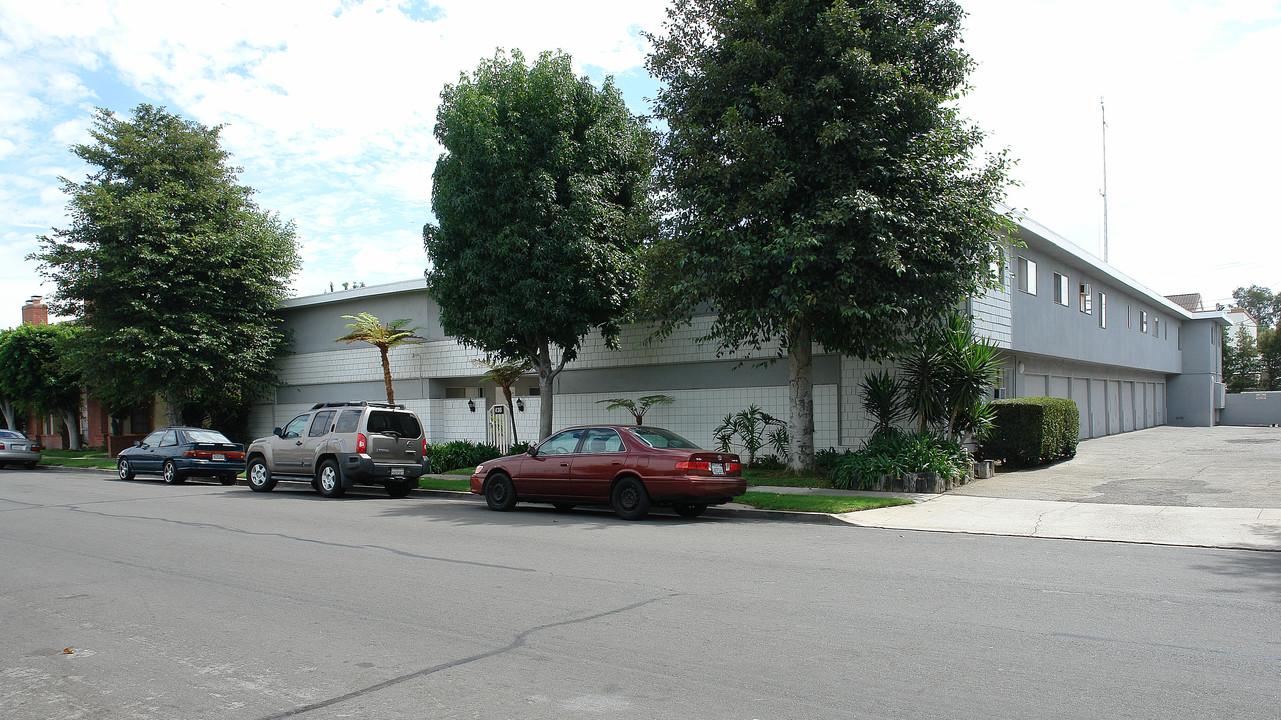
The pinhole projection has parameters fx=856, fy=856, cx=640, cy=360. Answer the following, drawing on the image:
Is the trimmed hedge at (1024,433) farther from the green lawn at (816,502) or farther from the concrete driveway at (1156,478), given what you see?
the green lawn at (816,502)

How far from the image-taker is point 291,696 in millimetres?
Answer: 5027

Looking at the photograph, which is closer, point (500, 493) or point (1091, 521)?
point (1091, 521)

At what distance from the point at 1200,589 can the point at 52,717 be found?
8.75m

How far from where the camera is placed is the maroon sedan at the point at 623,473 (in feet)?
42.1

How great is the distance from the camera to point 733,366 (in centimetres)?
2095

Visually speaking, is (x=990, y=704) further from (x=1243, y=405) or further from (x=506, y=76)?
(x=1243, y=405)

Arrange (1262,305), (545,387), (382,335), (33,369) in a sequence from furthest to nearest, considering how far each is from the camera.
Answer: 1. (1262,305)
2. (33,369)
3. (382,335)
4. (545,387)

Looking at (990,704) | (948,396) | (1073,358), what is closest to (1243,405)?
(1073,358)

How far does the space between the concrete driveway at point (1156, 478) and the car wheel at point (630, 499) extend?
6040mm

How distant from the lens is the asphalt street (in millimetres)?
4887

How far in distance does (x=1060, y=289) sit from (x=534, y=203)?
15819mm

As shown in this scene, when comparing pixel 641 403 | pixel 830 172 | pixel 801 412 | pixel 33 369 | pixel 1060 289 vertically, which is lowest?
pixel 801 412

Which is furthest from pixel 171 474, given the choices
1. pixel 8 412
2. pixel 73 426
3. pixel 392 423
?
pixel 8 412

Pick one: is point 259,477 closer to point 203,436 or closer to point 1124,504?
point 203,436
